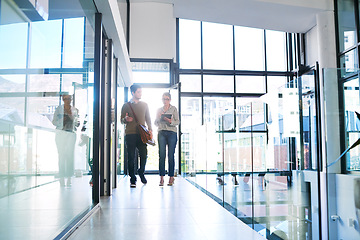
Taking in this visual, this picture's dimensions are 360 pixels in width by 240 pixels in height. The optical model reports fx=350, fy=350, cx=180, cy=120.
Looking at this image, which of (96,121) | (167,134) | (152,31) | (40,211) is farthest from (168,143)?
(152,31)

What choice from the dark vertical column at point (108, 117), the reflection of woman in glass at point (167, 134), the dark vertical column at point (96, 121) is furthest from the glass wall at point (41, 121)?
the reflection of woman in glass at point (167, 134)

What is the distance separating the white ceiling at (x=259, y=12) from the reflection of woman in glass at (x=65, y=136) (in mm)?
6397

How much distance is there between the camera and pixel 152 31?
8.97 meters

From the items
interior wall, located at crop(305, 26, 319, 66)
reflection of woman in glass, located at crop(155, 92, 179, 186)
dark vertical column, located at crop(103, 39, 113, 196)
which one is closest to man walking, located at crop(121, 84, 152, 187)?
reflection of woman in glass, located at crop(155, 92, 179, 186)

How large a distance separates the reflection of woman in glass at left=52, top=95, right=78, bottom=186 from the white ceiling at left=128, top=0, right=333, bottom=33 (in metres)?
6.40

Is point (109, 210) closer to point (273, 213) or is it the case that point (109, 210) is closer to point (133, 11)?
point (273, 213)

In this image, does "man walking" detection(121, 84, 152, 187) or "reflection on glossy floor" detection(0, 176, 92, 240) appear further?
"man walking" detection(121, 84, 152, 187)

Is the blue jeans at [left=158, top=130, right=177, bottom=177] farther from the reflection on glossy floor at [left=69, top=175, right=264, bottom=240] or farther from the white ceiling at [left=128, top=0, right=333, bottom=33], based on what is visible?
the white ceiling at [left=128, top=0, right=333, bottom=33]

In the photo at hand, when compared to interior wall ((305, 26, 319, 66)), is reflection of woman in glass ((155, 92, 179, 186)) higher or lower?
lower

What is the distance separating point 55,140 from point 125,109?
3.24 metres

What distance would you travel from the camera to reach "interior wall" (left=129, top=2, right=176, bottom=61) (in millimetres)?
8797

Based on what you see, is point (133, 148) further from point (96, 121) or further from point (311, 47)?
point (311, 47)

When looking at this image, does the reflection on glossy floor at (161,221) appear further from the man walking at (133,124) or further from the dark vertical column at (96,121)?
the man walking at (133,124)

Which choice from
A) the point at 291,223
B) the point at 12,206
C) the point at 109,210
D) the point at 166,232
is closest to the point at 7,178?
the point at 12,206
